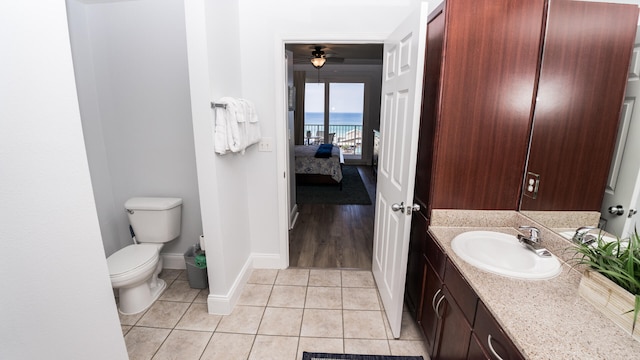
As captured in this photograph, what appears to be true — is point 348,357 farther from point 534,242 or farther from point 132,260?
point 132,260

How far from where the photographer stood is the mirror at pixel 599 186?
1.17 metres

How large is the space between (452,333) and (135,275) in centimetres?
202

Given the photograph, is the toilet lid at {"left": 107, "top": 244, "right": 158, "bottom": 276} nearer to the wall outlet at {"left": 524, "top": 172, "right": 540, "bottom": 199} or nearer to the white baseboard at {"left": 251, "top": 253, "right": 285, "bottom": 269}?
the white baseboard at {"left": 251, "top": 253, "right": 285, "bottom": 269}

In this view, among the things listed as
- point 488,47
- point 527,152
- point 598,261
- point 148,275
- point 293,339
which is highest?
point 488,47

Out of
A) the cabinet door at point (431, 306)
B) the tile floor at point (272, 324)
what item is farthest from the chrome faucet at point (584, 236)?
the tile floor at point (272, 324)

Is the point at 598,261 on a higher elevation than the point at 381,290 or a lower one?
higher

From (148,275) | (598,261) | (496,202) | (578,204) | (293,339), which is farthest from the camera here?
(148,275)

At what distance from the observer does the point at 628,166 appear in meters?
1.18

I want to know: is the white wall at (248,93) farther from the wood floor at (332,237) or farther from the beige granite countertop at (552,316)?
the beige granite countertop at (552,316)

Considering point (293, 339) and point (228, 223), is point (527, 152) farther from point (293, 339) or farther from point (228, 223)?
point (228, 223)

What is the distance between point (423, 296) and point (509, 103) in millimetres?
1221

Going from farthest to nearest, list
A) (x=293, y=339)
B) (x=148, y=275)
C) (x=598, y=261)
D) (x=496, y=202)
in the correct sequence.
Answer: (x=148, y=275) → (x=293, y=339) → (x=496, y=202) → (x=598, y=261)

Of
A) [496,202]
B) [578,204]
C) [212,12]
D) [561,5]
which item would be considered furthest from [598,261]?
[212,12]

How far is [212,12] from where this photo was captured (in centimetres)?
183
